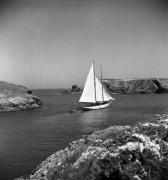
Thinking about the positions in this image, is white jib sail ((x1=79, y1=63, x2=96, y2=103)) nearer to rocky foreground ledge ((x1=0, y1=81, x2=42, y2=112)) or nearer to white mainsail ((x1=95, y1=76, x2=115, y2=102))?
white mainsail ((x1=95, y1=76, x2=115, y2=102))

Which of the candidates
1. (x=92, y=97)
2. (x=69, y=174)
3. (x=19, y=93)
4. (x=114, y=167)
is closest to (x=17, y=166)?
(x=69, y=174)

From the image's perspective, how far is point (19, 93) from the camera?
10419cm

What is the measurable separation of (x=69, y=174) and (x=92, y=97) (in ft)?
260

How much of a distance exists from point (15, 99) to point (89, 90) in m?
28.8

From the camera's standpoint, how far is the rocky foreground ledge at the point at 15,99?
3792 inches

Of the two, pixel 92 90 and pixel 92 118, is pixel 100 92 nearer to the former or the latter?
pixel 92 90

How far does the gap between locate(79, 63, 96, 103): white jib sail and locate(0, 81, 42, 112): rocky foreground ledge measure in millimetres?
22381

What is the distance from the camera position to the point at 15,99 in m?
99.1

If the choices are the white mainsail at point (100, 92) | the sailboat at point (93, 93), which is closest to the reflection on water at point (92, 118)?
the sailboat at point (93, 93)

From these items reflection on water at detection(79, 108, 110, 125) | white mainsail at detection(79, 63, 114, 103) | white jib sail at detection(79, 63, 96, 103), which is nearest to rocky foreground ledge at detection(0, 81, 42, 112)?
white jib sail at detection(79, 63, 96, 103)

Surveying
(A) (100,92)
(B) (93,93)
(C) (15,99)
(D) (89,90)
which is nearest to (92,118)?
(B) (93,93)

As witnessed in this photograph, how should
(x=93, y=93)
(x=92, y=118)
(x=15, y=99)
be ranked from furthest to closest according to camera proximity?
(x=15, y=99), (x=93, y=93), (x=92, y=118)

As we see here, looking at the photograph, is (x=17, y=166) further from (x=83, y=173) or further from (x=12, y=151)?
(x=83, y=173)

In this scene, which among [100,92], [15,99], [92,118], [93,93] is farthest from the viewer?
[15,99]
